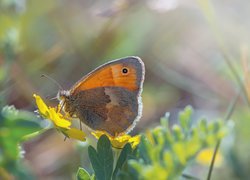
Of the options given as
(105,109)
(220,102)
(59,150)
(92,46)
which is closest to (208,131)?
(105,109)

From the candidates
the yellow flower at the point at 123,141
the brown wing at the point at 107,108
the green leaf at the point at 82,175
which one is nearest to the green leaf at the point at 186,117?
the yellow flower at the point at 123,141

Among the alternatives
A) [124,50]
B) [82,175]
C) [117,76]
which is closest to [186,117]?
[82,175]

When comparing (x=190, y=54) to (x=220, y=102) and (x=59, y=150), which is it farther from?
(x=59, y=150)

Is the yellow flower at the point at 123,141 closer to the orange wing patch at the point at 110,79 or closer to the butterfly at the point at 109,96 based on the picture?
the butterfly at the point at 109,96

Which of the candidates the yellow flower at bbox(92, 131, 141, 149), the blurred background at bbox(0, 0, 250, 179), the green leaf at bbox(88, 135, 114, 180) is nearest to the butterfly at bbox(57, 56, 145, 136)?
the yellow flower at bbox(92, 131, 141, 149)

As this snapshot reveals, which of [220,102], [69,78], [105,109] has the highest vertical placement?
[105,109]

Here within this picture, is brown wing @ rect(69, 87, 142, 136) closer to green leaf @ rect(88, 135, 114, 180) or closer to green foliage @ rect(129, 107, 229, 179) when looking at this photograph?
Answer: green leaf @ rect(88, 135, 114, 180)

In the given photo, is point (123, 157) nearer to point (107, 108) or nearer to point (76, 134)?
point (76, 134)
